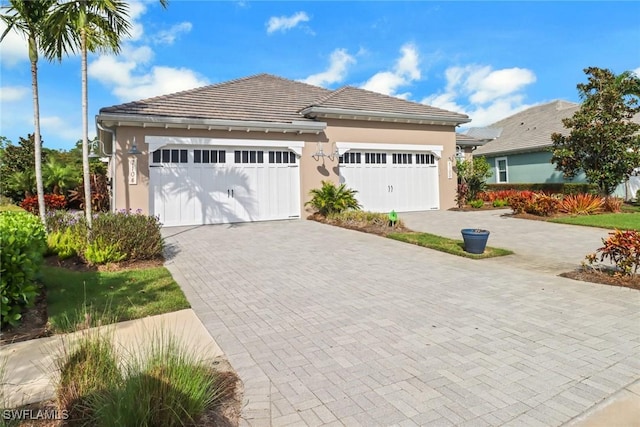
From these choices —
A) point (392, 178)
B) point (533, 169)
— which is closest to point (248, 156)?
point (392, 178)

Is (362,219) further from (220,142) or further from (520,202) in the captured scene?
(520,202)

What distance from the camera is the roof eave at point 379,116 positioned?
15.4m

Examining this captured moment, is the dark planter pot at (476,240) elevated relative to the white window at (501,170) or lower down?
lower down

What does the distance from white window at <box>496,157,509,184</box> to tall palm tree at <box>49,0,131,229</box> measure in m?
23.8

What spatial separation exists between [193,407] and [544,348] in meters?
3.51

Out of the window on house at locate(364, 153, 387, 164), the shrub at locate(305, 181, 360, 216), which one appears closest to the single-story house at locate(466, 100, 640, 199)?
the window on house at locate(364, 153, 387, 164)

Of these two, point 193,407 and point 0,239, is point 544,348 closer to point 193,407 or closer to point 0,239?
point 193,407

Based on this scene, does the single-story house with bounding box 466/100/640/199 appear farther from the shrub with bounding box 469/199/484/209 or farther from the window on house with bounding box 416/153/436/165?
the window on house with bounding box 416/153/436/165

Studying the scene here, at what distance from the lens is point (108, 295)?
5820 mm

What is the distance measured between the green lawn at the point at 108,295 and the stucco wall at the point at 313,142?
553 centimetres

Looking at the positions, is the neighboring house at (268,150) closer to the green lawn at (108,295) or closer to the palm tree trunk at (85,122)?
the palm tree trunk at (85,122)

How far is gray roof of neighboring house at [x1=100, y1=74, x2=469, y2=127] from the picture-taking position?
1359 centimetres

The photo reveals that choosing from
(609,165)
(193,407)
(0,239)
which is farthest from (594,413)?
(609,165)

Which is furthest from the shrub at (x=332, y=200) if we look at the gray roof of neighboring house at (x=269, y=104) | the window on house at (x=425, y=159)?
the window on house at (x=425, y=159)
